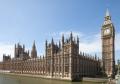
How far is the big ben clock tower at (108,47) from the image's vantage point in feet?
295

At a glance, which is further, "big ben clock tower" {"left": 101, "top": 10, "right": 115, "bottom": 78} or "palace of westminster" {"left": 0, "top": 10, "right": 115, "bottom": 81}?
"big ben clock tower" {"left": 101, "top": 10, "right": 115, "bottom": 78}

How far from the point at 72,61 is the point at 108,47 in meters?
27.3

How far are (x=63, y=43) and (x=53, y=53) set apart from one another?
9.55 m

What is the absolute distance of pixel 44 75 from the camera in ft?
287

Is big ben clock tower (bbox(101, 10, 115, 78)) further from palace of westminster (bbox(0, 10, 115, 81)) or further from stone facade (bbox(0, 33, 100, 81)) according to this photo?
stone facade (bbox(0, 33, 100, 81))

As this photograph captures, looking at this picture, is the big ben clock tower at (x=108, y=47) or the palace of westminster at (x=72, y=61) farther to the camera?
the big ben clock tower at (x=108, y=47)

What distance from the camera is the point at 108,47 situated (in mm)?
93125

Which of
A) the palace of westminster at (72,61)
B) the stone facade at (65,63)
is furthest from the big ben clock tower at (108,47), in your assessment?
the stone facade at (65,63)

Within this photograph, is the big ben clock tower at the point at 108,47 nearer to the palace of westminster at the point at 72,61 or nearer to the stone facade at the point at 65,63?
Answer: the palace of westminster at the point at 72,61

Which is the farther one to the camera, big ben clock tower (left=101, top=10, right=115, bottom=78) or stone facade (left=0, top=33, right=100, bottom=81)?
big ben clock tower (left=101, top=10, right=115, bottom=78)

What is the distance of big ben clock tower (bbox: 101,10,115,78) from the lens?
9000 cm

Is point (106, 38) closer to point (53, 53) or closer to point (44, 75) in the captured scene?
point (53, 53)

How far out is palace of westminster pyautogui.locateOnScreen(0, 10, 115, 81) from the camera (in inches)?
2968

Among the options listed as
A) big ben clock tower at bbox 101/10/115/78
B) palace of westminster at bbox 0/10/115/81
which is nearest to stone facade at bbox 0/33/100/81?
palace of westminster at bbox 0/10/115/81
